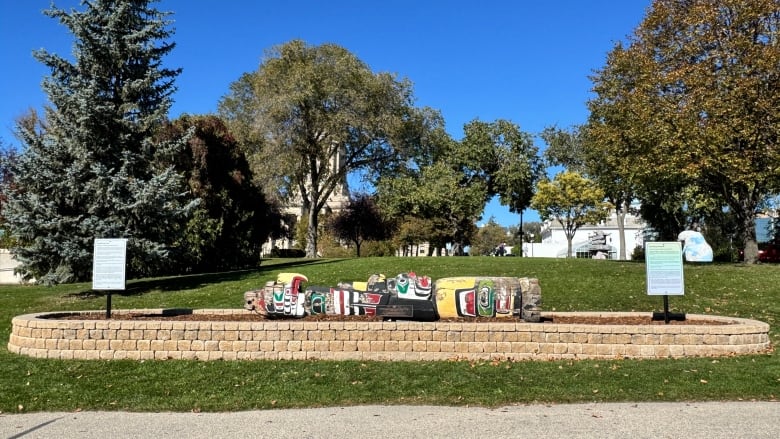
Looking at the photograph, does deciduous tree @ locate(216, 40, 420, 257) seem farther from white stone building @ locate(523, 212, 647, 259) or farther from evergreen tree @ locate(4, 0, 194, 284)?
white stone building @ locate(523, 212, 647, 259)

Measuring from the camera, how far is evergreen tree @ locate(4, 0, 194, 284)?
54.6 ft

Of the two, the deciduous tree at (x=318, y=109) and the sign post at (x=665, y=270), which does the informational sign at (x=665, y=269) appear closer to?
the sign post at (x=665, y=270)

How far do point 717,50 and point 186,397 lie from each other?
23189 mm

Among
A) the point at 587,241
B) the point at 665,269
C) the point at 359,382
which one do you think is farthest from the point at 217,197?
the point at 587,241

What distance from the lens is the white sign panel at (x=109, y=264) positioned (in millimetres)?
10461

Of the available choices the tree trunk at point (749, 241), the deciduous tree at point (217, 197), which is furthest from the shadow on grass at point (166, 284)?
the tree trunk at point (749, 241)

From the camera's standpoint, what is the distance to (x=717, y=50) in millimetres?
22750

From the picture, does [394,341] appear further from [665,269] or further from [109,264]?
[109,264]

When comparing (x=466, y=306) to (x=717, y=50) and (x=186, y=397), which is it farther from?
(x=717, y=50)

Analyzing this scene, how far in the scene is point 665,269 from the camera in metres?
10.0

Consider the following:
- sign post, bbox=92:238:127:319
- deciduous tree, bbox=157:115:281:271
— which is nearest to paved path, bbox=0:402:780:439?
sign post, bbox=92:238:127:319

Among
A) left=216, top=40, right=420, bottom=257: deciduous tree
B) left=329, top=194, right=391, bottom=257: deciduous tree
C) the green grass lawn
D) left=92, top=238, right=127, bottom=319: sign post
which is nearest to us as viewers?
the green grass lawn

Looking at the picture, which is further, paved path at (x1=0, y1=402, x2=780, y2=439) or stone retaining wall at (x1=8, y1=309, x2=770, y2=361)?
stone retaining wall at (x1=8, y1=309, x2=770, y2=361)

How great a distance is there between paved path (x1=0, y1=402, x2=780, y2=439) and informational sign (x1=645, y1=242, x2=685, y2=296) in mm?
3352
